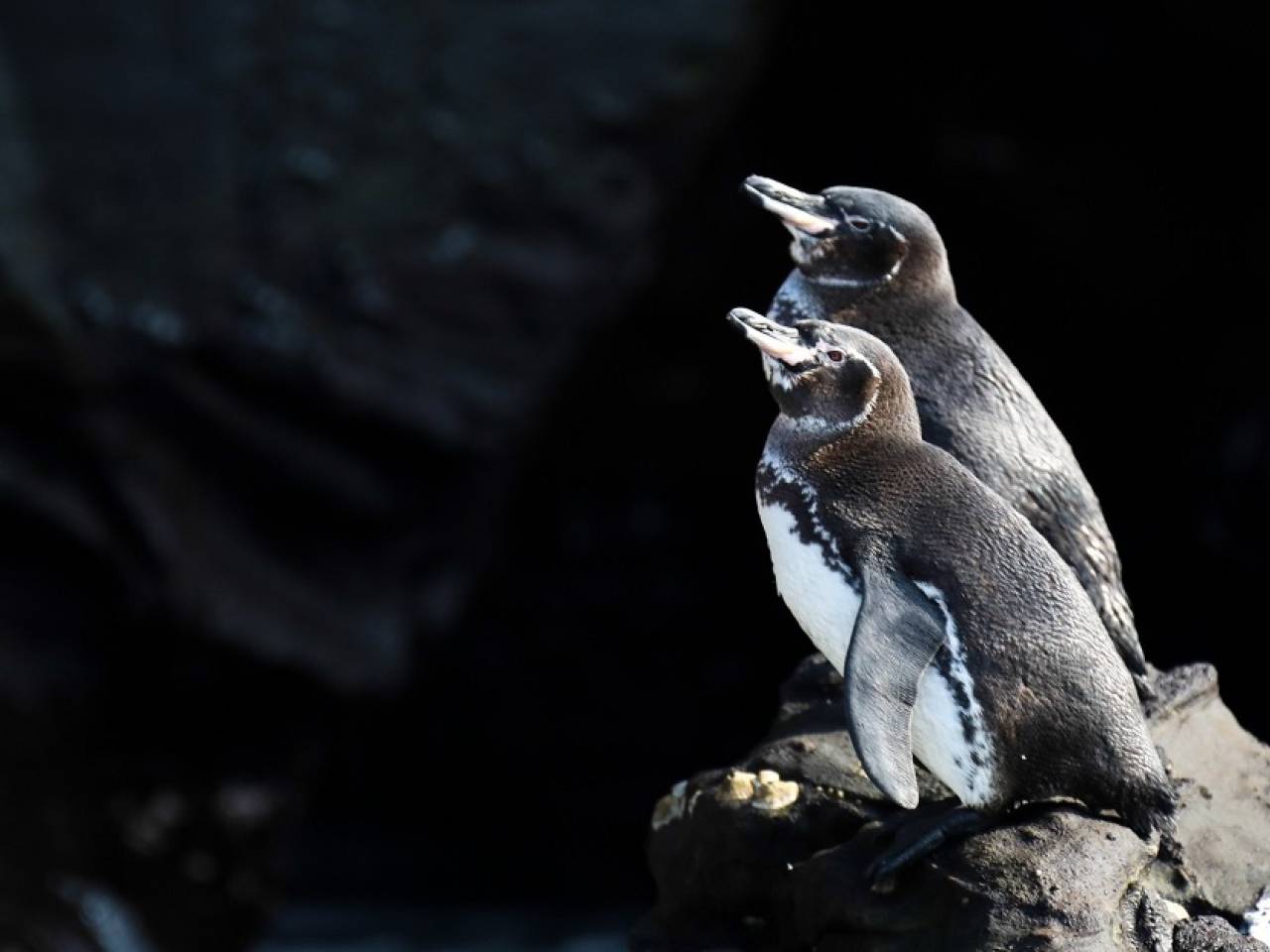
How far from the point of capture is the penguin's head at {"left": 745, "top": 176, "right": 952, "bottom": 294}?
3029 millimetres

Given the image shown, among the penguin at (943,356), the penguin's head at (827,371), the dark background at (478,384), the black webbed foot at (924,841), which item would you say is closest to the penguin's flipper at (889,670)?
the black webbed foot at (924,841)

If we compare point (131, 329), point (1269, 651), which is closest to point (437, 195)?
point (131, 329)

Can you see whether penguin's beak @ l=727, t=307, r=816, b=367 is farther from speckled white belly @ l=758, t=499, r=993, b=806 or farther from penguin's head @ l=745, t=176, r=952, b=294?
penguin's head @ l=745, t=176, r=952, b=294

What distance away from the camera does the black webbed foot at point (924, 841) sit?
236 cm

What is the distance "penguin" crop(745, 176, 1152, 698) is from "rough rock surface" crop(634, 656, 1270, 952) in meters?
0.22

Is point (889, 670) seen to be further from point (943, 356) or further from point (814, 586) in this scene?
point (943, 356)

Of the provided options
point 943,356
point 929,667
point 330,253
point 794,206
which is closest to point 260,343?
point 330,253

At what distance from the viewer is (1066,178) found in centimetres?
696

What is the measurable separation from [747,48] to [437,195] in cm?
130

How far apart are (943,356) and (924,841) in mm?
914

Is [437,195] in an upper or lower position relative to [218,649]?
upper

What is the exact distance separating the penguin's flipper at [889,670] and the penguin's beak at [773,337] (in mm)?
316

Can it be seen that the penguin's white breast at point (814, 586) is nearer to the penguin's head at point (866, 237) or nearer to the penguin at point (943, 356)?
the penguin at point (943, 356)

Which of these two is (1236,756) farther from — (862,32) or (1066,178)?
(862,32)
